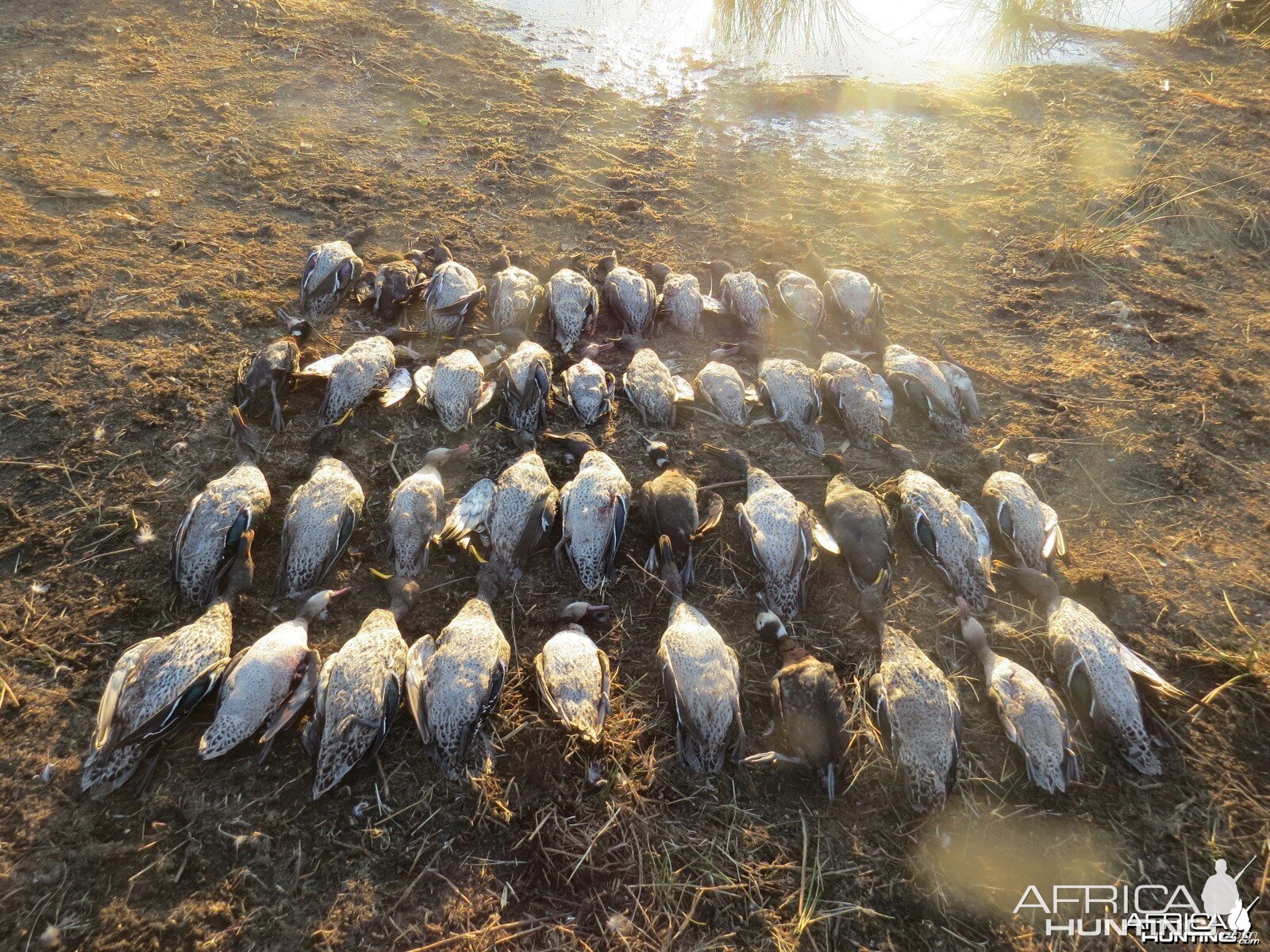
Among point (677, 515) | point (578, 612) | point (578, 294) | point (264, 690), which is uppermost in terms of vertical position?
point (578, 294)

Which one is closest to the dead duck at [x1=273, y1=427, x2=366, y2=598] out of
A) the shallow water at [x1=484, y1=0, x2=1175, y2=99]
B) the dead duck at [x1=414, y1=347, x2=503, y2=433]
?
the dead duck at [x1=414, y1=347, x2=503, y2=433]

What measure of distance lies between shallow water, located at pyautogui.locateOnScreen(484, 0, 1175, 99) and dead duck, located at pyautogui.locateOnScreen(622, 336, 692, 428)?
5.33m

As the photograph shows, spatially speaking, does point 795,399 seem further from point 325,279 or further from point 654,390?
point 325,279

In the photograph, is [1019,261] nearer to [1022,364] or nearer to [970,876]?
[1022,364]

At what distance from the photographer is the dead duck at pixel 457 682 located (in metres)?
3.00

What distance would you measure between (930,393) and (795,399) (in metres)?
1.01

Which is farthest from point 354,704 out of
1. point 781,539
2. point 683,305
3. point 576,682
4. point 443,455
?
point 683,305

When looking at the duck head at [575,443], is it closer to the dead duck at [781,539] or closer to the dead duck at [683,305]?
the dead duck at [781,539]

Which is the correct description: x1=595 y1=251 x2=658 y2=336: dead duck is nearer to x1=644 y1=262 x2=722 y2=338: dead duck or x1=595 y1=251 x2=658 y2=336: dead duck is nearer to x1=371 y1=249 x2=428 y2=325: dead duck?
x1=644 y1=262 x2=722 y2=338: dead duck

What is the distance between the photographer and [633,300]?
211 inches

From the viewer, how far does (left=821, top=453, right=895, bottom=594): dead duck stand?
12.4 feet

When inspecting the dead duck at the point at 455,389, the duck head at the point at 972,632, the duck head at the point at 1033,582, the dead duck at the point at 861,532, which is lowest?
the duck head at the point at 972,632

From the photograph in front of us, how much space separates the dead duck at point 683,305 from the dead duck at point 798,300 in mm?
541

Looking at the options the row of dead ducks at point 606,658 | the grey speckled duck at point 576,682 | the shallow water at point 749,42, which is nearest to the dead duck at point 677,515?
the row of dead ducks at point 606,658
